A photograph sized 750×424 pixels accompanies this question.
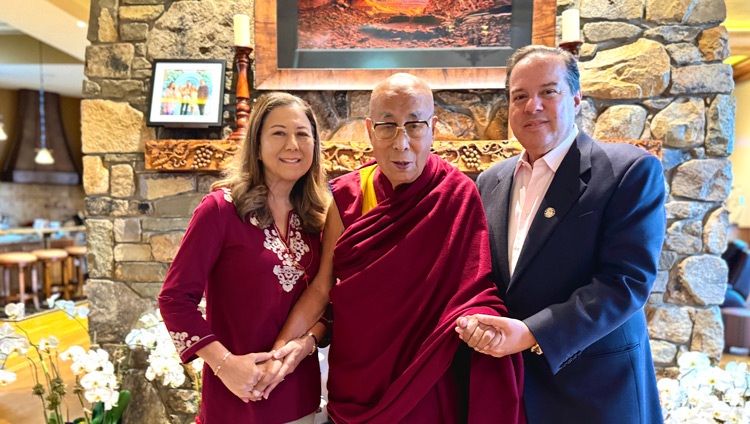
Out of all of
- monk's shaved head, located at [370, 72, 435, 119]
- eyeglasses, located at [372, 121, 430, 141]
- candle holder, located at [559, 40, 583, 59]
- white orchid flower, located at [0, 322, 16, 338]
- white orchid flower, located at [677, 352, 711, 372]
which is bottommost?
white orchid flower, located at [677, 352, 711, 372]

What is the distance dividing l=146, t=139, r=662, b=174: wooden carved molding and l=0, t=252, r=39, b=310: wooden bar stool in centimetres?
419

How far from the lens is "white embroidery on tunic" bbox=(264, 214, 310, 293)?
1136 mm

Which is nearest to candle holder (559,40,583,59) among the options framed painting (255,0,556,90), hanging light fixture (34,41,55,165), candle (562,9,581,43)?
candle (562,9,581,43)

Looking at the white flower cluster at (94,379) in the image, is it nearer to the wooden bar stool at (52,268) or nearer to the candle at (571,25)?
the candle at (571,25)

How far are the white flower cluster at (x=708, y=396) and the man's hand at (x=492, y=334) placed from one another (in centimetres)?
102

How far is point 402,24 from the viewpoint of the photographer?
233 centimetres

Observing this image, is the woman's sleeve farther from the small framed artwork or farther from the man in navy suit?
the small framed artwork

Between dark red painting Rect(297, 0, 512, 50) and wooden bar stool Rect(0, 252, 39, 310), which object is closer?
dark red painting Rect(297, 0, 512, 50)

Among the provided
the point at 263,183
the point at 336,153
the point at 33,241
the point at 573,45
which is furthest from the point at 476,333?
the point at 33,241

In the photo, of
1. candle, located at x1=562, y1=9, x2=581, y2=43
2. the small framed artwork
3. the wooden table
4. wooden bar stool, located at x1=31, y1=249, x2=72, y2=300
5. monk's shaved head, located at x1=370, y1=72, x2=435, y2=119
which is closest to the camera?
monk's shaved head, located at x1=370, y1=72, x2=435, y2=119

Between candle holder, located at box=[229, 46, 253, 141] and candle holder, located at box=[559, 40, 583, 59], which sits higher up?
candle holder, located at box=[559, 40, 583, 59]

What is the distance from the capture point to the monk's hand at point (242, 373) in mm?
1051

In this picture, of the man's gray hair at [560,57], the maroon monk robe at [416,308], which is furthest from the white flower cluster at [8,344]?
the man's gray hair at [560,57]

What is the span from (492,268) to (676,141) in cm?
172
